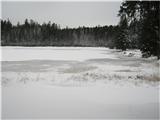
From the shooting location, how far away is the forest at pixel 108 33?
20.5 meters

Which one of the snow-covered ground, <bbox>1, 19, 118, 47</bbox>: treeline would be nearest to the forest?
<bbox>1, 19, 118, 47</bbox>: treeline

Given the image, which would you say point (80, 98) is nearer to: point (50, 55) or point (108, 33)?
point (50, 55)

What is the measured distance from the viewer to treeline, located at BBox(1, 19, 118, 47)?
107m

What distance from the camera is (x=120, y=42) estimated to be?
4950 centimetres

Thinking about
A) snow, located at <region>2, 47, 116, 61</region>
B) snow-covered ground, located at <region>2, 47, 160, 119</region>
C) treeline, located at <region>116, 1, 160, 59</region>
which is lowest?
snow-covered ground, located at <region>2, 47, 160, 119</region>

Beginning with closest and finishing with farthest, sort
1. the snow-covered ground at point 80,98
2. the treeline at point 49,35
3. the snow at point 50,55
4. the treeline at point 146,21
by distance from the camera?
the snow-covered ground at point 80,98 < the treeline at point 146,21 < the snow at point 50,55 < the treeline at point 49,35

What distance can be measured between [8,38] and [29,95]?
104303 millimetres

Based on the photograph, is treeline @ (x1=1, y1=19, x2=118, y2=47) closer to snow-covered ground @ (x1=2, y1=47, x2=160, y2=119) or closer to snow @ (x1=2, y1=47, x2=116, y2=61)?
snow @ (x1=2, y1=47, x2=116, y2=61)

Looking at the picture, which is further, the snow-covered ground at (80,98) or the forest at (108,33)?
the forest at (108,33)

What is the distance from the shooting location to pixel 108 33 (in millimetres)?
131000

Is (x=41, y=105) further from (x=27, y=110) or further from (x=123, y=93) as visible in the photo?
(x=123, y=93)

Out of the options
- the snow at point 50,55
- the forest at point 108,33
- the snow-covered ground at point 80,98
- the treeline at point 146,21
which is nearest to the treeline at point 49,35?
the forest at point 108,33

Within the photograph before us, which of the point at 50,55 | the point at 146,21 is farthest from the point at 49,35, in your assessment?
the point at 146,21

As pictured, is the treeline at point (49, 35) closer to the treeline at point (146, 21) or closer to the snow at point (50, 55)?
the snow at point (50, 55)
